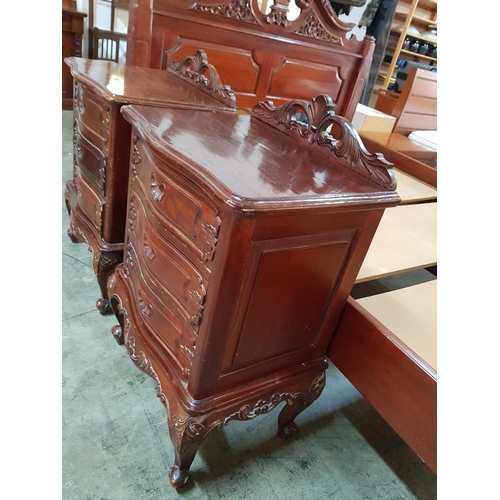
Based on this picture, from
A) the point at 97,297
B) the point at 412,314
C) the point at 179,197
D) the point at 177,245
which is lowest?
the point at 97,297

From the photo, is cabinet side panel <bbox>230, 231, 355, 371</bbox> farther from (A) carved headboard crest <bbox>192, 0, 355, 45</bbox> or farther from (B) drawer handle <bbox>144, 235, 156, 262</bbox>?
(A) carved headboard crest <bbox>192, 0, 355, 45</bbox>

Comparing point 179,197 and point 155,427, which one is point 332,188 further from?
point 155,427

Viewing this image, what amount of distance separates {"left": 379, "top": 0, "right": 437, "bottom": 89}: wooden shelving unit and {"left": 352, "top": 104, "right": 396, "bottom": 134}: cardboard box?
6.41 feet

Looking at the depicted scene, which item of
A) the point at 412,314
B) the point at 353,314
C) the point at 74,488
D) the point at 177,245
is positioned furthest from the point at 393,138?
the point at 74,488

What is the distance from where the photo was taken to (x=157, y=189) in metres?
0.83

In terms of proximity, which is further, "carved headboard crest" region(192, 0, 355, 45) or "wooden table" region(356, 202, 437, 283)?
"carved headboard crest" region(192, 0, 355, 45)

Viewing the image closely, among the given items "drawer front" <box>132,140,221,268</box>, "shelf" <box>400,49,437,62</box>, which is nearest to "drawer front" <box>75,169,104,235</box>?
"drawer front" <box>132,140,221,268</box>

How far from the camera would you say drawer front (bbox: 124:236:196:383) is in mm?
866

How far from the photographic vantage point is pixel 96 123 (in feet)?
4.00

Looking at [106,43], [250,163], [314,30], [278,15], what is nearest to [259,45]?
[278,15]

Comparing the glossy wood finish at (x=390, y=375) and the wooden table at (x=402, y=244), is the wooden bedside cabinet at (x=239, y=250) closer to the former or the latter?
the glossy wood finish at (x=390, y=375)

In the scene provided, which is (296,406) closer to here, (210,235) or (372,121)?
(210,235)

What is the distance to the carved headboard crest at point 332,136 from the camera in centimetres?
82

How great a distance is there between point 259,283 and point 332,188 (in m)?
0.23
